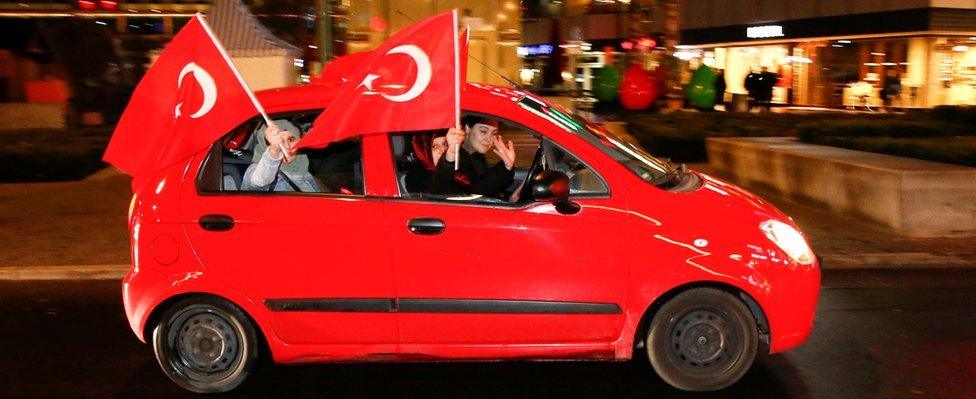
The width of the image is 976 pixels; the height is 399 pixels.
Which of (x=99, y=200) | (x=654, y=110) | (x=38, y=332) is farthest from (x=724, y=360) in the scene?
(x=654, y=110)

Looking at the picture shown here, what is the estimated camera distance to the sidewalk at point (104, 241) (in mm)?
9234

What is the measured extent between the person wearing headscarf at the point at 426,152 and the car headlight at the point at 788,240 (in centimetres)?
180

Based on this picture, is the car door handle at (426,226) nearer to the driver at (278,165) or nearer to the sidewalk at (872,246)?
the driver at (278,165)

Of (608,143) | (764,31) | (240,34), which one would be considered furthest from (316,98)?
(764,31)

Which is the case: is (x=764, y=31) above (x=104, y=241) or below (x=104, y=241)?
above

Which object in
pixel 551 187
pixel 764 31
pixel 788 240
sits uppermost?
pixel 764 31

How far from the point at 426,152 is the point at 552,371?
146 cm

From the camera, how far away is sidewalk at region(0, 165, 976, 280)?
30.3ft

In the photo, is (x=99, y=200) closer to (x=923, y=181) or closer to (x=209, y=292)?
(x=209, y=292)

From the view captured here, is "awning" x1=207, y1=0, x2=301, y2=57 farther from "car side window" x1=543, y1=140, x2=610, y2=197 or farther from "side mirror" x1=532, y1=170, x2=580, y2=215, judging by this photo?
"side mirror" x1=532, y1=170, x2=580, y2=215

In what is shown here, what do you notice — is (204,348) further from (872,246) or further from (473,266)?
(872,246)

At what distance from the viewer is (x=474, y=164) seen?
20.5 feet

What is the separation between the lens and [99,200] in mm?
12992

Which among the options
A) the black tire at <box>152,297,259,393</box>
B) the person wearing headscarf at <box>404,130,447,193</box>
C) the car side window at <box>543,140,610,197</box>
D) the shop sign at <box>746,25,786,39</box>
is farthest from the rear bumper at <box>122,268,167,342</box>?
the shop sign at <box>746,25,786,39</box>
